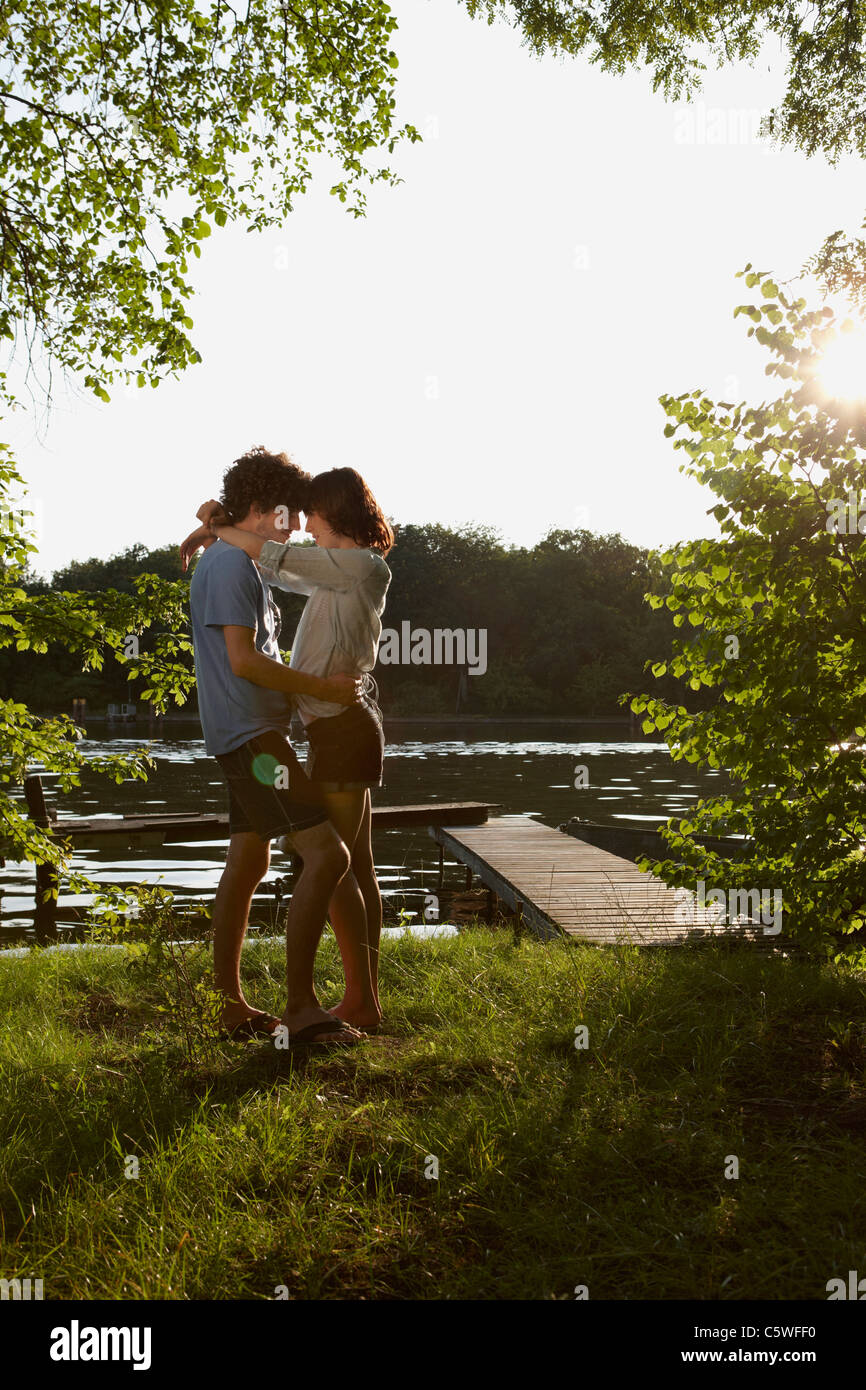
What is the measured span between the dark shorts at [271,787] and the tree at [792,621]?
1.46 meters

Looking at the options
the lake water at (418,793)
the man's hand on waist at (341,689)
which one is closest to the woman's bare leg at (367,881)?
the man's hand on waist at (341,689)

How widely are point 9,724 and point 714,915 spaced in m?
4.70

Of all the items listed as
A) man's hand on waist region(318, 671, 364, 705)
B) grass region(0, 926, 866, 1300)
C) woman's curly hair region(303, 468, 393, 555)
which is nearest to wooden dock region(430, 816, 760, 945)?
grass region(0, 926, 866, 1300)

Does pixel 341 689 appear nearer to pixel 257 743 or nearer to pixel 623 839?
pixel 257 743

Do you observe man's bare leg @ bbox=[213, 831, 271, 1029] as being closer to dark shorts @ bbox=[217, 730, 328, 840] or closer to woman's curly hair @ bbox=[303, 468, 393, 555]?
dark shorts @ bbox=[217, 730, 328, 840]

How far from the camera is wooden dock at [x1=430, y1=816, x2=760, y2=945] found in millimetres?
6105

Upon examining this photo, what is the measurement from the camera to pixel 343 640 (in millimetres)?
3588

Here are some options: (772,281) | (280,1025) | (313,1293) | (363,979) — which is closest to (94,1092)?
(280,1025)

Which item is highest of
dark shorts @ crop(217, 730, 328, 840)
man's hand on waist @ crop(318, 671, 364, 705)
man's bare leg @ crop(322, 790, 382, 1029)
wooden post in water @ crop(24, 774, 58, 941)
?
man's hand on waist @ crop(318, 671, 364, 705)

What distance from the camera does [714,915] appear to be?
6883mm

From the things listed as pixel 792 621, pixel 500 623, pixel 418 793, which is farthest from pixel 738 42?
pixel 500 623

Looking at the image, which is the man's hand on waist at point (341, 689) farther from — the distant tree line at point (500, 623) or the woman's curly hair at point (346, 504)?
the distant tree line at point (500, 623)

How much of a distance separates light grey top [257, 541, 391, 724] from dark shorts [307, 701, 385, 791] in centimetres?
4

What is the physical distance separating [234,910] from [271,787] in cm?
51
